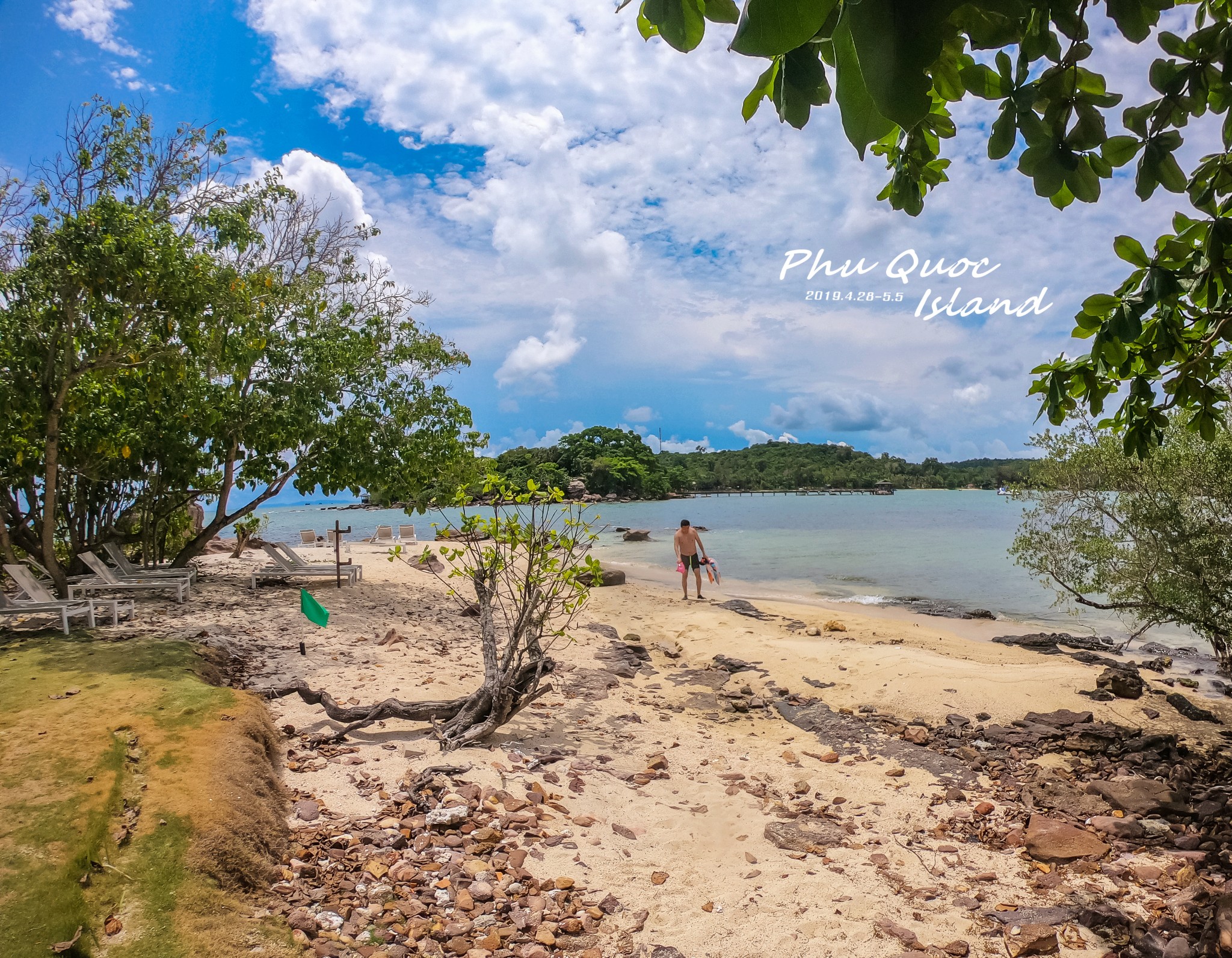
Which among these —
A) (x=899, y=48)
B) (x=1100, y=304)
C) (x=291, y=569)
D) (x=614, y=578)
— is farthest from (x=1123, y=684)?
(x=291, y=569)

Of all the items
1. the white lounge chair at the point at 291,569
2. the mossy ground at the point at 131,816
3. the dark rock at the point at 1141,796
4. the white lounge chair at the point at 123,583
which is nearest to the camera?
the mossy ground at the point at 131,816

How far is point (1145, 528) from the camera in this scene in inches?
287

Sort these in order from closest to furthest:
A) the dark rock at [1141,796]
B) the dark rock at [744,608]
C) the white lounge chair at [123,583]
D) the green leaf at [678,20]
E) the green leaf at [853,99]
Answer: the green leaf at [853,99] → the green leaf at [678,20] → the dark rock at [1141,796] → the white lounge chair at [123,583] → the dark rock at [744,608]

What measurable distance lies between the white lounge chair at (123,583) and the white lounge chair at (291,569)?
168cm

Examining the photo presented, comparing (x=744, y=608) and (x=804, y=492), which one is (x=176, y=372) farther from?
(x=804, y=492)

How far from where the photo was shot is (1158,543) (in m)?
7.14

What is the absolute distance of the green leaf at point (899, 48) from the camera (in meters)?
0.63

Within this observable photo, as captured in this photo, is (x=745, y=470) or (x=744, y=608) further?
(x=745, y=470)

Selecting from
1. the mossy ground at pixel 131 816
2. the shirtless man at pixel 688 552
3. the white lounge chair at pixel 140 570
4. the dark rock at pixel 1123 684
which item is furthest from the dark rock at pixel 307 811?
the shirtless man at pixel 688 552

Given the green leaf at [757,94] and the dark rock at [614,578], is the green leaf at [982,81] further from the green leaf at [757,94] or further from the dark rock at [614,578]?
the dark rock at [614,578]

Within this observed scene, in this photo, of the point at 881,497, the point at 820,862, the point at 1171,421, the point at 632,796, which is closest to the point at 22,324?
the point at 632,796

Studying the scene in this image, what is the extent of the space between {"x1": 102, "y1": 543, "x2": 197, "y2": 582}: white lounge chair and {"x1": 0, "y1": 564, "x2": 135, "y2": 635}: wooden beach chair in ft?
6.33

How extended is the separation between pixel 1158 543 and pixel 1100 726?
85.7 inches

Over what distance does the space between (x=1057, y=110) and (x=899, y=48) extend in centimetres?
126
